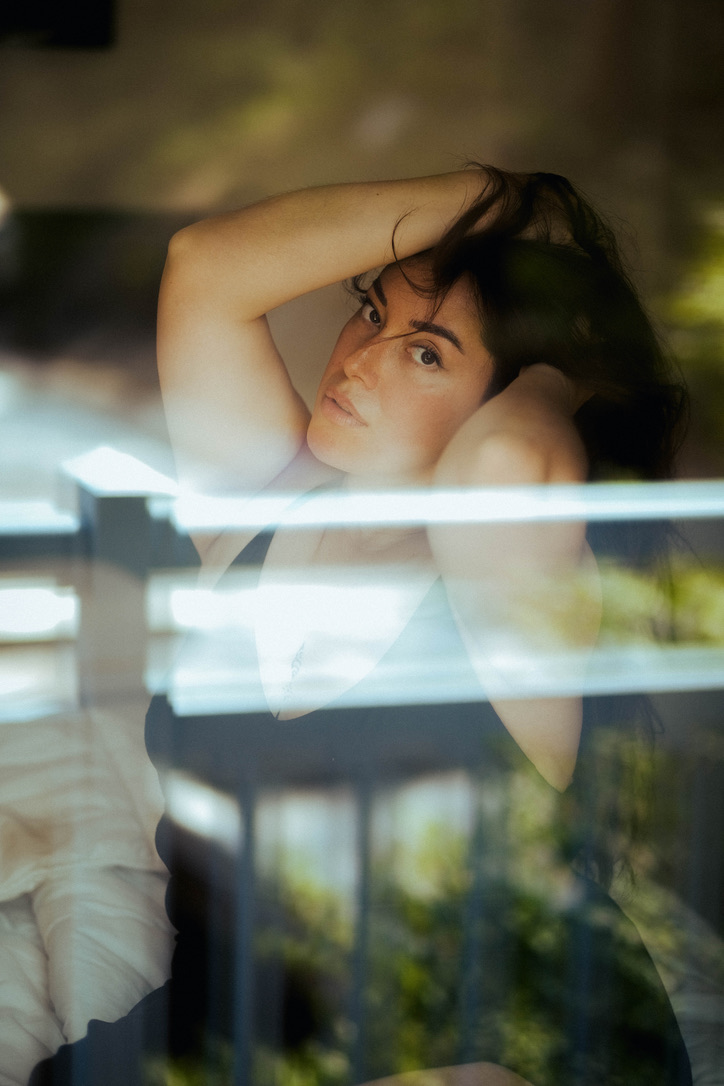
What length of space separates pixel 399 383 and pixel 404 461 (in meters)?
0.11

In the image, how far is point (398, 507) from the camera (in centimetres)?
132

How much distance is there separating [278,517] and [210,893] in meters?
0.59

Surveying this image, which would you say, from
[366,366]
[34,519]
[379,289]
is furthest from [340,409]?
[34,519]

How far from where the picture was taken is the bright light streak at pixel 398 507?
4.26ft

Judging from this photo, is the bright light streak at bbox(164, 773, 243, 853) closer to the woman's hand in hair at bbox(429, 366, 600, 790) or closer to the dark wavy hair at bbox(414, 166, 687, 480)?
the woman's hand in hair at bbox(429, 366, 600, 790)

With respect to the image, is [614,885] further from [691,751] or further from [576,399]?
[576,399]

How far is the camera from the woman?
4.10ft

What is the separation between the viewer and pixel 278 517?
4.29ft

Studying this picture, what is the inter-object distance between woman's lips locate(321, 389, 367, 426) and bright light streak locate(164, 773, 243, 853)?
58 centimetres

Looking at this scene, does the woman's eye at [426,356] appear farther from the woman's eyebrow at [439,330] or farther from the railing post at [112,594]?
the railing post at [112,594]

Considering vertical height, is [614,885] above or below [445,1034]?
above

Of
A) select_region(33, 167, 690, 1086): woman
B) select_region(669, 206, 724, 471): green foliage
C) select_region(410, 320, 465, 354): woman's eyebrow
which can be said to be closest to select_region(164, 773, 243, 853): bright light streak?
select_region(33, 167, 690, 1086): woman

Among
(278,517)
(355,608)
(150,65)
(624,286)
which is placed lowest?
(355,608)

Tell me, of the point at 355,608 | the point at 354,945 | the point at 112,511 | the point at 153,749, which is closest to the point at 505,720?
the point at 355,608
